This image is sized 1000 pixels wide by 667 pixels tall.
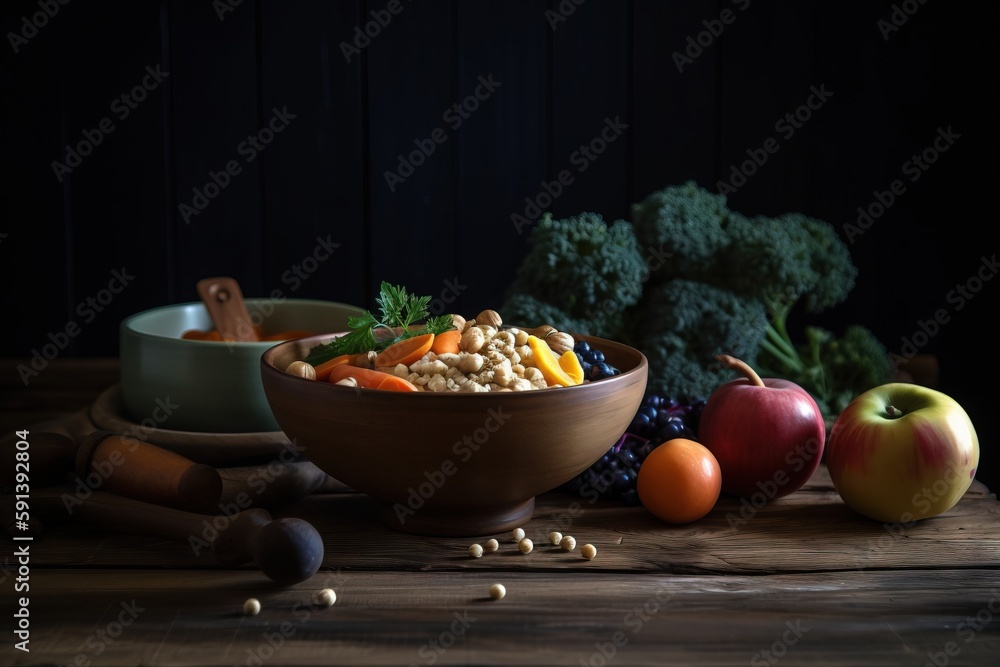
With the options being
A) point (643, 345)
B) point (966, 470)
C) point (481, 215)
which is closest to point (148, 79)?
point (481, 215)

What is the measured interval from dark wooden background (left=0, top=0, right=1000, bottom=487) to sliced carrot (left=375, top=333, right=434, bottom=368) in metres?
Answer: 0.82

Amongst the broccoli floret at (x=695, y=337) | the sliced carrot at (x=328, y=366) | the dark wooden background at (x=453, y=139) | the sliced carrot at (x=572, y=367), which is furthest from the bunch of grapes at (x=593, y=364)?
the dark wooden background at (x=453, y=139)

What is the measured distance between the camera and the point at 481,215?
6.05ft

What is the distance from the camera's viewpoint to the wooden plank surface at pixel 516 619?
2.58 ft

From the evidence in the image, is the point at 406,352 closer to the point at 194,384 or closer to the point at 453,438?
the point at 453,438

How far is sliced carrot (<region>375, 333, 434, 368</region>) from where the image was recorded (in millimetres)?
1034

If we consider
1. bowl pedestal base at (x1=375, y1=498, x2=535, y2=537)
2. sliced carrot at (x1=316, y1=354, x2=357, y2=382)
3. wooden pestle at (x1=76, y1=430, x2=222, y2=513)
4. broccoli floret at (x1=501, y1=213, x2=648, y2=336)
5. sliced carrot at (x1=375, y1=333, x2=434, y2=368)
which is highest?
broccoli floret at (x1=501, y1=213, x2=648, y2=336)

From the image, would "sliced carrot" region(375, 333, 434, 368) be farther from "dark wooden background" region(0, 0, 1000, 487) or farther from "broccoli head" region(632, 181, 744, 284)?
"dark wooden background" region(0, 0, 1000, 487)

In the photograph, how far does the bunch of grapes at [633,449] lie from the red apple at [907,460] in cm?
20

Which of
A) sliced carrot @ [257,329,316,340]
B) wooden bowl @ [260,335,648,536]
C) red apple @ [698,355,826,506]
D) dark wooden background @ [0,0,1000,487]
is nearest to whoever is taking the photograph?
wooden bowl @ [260,335,648,536]

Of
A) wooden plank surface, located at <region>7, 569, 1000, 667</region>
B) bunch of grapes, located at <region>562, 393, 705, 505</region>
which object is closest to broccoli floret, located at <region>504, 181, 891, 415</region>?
bunch of grapes, located at <region>562, 393, 705, 505</region>

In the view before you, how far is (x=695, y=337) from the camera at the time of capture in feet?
4.93

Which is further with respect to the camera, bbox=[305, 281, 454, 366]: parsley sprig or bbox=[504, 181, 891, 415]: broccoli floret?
bbox=[504, 181, 891, 415]: broccoli floret

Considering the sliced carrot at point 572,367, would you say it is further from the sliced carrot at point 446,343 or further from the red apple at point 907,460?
the red apple at point 907,460
